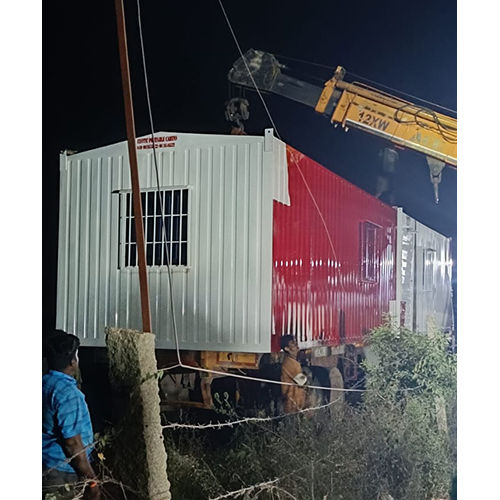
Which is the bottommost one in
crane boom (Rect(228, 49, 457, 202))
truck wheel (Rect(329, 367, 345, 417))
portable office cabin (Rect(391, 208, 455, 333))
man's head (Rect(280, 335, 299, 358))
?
truck wheel (Rect(329, 367, 345, 417))

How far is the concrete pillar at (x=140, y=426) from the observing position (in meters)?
2.64

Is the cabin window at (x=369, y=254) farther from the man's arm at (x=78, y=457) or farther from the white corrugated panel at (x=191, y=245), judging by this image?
the man's arm at (x=78, y=457)

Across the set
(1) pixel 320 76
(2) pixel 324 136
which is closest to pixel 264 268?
(2) pixel 324 136

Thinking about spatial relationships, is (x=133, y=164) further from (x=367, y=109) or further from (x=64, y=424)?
(x=64, y=424)

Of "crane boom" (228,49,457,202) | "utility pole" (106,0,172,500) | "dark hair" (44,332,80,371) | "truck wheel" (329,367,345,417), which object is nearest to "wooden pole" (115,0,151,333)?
"utility pole" (106,0,172,500)

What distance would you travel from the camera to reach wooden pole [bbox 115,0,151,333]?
2703 mm

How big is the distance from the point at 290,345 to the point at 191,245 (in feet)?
1.46

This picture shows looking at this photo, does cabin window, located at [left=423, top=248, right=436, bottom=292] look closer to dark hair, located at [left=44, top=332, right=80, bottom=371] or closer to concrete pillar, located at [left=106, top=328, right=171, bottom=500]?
concrete pillar, located at [left=106, top=328, right=171, bottom=500]

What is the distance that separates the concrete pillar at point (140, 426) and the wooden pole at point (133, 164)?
0.29 feet

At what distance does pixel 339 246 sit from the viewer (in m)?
2.48

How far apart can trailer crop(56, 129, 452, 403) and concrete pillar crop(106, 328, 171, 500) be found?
8 cm

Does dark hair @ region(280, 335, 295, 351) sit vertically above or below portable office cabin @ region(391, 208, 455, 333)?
below

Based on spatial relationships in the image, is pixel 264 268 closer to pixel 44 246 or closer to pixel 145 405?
pixel 145 405
